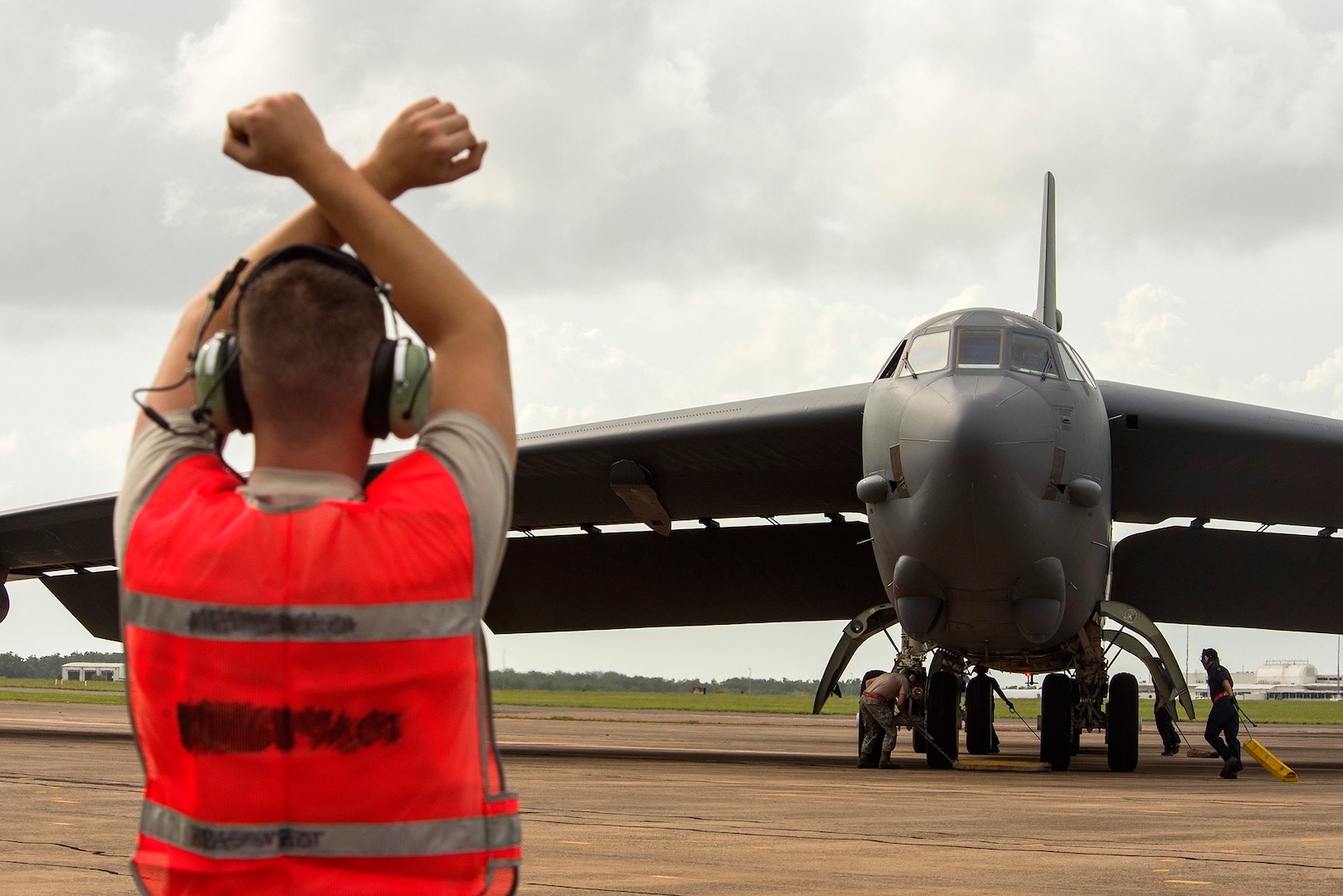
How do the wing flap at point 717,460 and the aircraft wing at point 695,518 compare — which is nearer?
the wing flap at point 717,460

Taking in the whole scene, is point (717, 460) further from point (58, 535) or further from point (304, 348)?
point (304, 348)

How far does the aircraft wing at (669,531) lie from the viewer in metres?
17.1

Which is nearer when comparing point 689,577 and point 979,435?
point 979,435

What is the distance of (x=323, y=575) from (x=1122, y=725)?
Result: 1466 centimetres

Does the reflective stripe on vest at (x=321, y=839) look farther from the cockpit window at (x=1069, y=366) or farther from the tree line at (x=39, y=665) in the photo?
the tree line at (x=39, y=665)

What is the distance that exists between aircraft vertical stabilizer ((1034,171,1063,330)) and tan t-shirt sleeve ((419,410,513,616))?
1872 cm

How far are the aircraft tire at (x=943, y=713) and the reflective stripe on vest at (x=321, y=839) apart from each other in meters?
14.0

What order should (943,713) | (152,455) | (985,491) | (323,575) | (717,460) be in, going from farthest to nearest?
(717,460), (943,713), (985,491), (152,455), (323,575)

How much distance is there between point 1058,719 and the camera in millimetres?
15164

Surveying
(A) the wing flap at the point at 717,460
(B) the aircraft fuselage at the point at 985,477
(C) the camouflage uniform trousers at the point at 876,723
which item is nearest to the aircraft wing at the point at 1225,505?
(B) the aircraft fuselage at the point at 985,477

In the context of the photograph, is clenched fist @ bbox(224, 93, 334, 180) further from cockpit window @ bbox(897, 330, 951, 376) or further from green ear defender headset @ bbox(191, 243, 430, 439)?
cockpit window @ bbox(897, 330, 951, 376)

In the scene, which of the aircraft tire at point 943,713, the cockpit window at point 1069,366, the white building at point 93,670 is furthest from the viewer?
the white building at point 93,670

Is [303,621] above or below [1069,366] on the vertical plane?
below

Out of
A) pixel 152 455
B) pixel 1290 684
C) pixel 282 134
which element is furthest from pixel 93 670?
pixel 282 134
